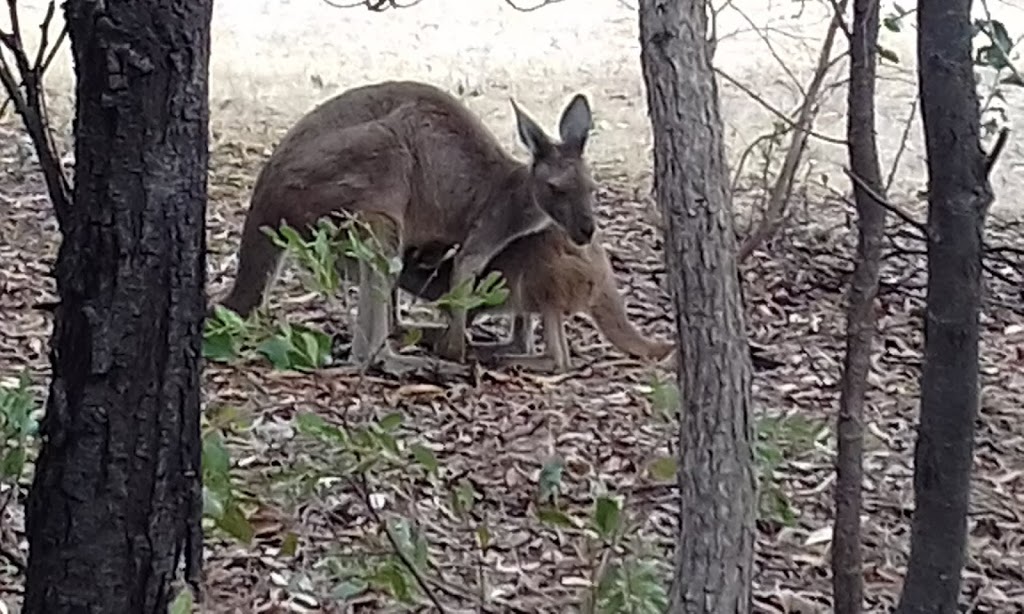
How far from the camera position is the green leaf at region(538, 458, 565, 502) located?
12.4 ft

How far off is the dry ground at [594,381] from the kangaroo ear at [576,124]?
65cm

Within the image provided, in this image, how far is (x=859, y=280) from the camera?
2775 millimetres

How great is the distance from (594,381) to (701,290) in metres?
2.73

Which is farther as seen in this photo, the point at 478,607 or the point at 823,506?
the point at 823,506

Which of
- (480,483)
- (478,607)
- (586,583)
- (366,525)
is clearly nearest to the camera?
(478,607)

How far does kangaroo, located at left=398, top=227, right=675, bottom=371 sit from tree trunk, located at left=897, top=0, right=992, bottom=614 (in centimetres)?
280

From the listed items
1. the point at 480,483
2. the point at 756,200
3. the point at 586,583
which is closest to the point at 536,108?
the point at 756,200

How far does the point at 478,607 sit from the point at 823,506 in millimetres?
1111

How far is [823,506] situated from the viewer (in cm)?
404

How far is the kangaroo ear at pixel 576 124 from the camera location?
525 cm

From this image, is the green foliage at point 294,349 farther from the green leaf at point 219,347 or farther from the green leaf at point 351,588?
the green leaf at point 351,588

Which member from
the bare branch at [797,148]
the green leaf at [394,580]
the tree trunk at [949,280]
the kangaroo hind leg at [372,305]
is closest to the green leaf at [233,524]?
the green leaf at [394,580]

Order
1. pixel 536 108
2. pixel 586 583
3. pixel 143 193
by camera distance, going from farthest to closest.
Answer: pixel 536 108 → pixel 586 583 → pixel 143 193

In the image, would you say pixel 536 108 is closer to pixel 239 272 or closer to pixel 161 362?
pixel 239 272
